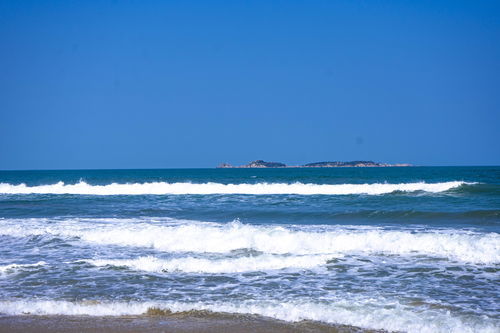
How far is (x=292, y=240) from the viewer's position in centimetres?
1026

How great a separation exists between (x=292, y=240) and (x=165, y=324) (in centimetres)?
534

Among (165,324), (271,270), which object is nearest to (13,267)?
(165,324)

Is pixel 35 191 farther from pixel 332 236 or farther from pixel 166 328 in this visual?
pixel 166 328

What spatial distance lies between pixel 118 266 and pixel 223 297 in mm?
2859

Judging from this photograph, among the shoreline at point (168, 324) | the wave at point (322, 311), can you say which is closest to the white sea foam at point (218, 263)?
the wave at point (322, 311)

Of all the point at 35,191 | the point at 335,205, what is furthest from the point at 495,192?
the point at 35,191

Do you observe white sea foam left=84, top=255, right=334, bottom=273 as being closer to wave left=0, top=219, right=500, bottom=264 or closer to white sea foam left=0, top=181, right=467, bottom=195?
wave left=0, top=219, right=500, bottom=264

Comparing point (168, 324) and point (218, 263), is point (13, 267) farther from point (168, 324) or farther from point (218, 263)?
point (168, 324)

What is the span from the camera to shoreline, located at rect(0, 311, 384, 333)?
5.15m

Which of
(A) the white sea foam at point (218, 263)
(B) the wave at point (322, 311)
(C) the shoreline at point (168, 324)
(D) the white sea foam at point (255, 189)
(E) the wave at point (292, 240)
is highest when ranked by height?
(D) the white sea foam at point (255, 189)

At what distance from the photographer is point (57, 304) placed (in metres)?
6.02

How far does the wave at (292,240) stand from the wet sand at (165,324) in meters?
4.16

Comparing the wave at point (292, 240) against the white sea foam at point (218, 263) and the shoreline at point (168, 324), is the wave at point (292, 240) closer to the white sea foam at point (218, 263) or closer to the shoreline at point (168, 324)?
the white sea foam at point (218, 263)

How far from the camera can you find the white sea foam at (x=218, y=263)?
814cm
